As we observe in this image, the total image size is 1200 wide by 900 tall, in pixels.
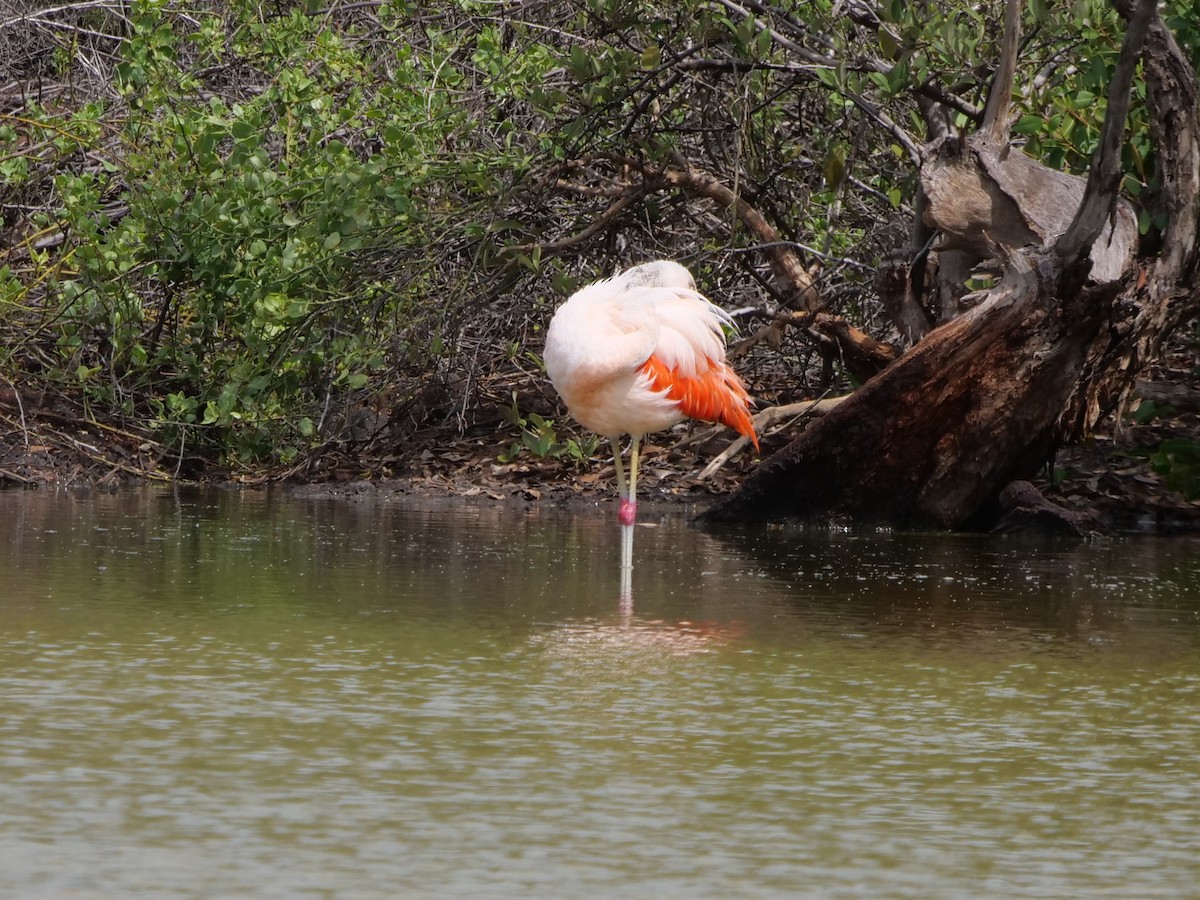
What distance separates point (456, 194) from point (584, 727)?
21.0 feet

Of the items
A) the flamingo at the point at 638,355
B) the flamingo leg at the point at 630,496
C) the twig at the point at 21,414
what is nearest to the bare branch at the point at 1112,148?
the flamingo at the point at 638,355

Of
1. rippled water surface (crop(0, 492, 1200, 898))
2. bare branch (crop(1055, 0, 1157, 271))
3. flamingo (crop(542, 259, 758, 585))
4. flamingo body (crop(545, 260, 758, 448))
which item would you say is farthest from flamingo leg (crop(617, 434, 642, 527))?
bare branch (crop(1055, 0, 1157, 271))

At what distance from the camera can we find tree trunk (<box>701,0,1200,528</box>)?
840 centimetres

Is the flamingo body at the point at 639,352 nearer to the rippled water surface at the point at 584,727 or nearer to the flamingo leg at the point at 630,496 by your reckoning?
the flamingo leg at the point at 630,496

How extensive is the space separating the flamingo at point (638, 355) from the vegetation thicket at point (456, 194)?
3.27ft

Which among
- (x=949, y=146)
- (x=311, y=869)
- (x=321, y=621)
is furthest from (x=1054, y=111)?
(x=311, y=869)

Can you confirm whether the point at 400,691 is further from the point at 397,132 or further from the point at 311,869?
the point at 397,132

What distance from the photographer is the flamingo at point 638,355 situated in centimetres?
834

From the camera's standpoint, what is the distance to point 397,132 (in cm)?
927

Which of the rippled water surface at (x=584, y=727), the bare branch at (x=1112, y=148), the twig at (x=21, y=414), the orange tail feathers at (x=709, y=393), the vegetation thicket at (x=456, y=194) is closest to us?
the rippled water surface at (x=584, y=727)

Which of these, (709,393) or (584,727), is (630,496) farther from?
(584,727)

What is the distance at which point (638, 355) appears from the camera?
27.4ft

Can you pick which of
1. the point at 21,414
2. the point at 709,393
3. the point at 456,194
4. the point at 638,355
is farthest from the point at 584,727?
the point at 21,414

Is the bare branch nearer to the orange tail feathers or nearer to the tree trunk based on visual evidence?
the tree trunk
